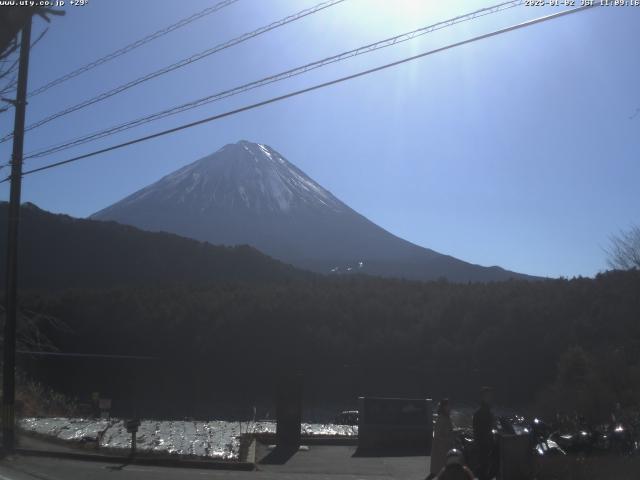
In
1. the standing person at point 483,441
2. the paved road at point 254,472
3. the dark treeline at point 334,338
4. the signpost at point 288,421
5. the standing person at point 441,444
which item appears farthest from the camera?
the dark treeline at point 334,338

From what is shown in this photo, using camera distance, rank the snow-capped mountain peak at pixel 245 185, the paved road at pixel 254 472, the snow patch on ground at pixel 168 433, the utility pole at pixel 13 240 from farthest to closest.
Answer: the snow-capped mountain peak at pixel 245 185, the utility pole at pixel 13 240, the snow patch on ground at pixel 168 433, the paved road at pixel 254 472

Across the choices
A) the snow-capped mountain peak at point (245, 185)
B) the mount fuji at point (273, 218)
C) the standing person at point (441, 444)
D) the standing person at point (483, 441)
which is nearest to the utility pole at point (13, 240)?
the standing person at point (441, 444)

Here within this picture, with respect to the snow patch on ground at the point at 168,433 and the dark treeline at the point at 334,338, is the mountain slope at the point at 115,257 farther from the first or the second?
the snow patch on ground at the point at 168,433

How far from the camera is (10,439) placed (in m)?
15.0

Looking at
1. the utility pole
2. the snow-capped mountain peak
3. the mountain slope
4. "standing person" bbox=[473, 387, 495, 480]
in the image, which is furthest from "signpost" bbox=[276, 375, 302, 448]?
the snow-capped mountain peak

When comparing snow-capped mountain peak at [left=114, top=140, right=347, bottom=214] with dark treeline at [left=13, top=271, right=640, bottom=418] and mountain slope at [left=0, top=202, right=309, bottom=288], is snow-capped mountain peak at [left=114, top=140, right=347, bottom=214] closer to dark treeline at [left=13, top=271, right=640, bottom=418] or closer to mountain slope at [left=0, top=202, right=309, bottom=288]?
mountain slope at [left=0, top=202, right=309, bottom=288]

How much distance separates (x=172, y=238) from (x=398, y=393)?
198ft

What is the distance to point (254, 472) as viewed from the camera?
13.2 m

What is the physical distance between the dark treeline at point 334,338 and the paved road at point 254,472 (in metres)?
12.0

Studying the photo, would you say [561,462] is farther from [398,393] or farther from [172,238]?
[172,238]

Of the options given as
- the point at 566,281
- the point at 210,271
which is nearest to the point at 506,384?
the point at 566,281

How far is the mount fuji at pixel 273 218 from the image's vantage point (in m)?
130

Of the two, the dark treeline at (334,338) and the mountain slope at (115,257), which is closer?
the dark treeline at (334,338)

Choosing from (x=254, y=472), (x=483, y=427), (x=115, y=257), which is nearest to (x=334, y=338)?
(x=254, y=472)
